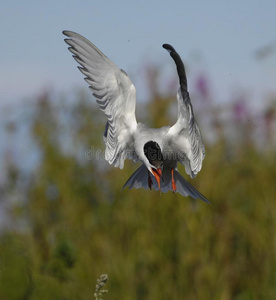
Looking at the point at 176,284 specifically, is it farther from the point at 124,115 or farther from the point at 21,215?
the point at 124,115

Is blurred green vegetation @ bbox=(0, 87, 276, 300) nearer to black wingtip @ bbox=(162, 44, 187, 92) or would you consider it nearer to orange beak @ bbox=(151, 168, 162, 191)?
orange beak @ bbox=(151, 168, 162, 191)

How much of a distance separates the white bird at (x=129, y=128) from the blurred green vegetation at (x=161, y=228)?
5.40 feet

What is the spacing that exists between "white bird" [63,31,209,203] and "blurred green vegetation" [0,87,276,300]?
1645mm

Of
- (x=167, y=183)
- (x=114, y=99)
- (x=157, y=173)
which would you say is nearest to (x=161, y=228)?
(x=167, y=183)

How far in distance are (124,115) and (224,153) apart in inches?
93.0

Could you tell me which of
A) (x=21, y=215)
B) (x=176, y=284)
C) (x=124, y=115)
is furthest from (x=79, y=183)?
(x=124, y=115)

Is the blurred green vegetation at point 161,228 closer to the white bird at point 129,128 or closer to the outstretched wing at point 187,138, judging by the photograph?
the white bird at point 129,128

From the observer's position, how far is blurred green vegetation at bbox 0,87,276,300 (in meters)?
3.83

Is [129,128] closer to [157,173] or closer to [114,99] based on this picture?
[114,99]

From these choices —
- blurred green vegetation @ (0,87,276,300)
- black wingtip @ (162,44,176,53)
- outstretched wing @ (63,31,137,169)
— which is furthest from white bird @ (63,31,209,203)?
blurred green vegetation @ (0,87,276,300)

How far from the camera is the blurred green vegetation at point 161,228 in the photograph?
12.6 ft

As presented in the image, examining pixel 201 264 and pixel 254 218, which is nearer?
pixel 201 264

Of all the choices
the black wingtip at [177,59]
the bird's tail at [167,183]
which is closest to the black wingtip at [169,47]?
the black wingtip at [177,59]

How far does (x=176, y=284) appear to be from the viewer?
12.7ft
